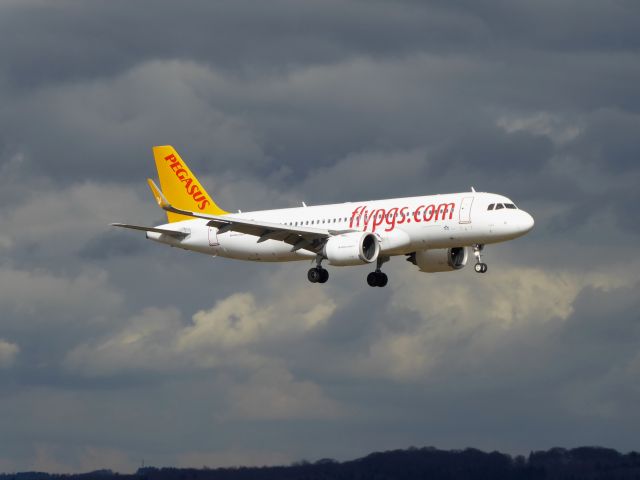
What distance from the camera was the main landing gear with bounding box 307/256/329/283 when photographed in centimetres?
10412

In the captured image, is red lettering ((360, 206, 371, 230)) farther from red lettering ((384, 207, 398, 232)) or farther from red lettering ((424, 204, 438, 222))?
red lettering ((424, 204, 438, 222))

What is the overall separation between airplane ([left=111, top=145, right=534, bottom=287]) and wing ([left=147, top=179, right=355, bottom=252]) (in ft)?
0.22

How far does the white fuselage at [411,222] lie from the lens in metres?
95.6

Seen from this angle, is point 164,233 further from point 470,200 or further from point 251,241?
point 470,200

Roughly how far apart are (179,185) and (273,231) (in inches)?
799

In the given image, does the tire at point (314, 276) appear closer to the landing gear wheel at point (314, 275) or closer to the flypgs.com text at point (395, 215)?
the landing gear wheel at point (314, 275)

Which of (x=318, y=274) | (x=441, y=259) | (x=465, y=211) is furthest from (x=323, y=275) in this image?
(x=465, y=211)

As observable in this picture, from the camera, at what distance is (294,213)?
4195 inches

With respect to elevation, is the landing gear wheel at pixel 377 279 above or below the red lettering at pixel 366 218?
below

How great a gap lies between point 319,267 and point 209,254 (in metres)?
10.8

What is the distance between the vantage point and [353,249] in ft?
321

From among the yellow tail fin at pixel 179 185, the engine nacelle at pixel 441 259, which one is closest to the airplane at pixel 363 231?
the engine nacelle at pixel 441 259

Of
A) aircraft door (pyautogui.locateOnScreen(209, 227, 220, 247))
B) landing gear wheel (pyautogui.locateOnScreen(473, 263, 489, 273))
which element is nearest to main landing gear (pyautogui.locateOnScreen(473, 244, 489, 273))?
landing gear wheel (pyautogui.locateOnScreen(473, 263, 489, 273))

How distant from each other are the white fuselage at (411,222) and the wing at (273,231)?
136cm
